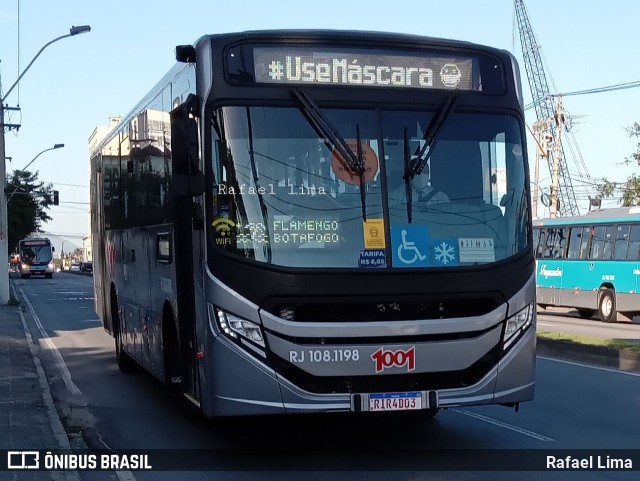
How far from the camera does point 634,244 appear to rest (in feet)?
88.8

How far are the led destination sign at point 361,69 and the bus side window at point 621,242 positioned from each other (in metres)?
20.2

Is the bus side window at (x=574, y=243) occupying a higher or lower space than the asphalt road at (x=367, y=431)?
higher

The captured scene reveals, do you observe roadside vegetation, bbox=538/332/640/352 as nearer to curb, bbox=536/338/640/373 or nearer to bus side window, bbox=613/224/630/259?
curb, bbox=536/338/640/373

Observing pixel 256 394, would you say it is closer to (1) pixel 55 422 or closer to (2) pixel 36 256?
(1) pixel 55 422

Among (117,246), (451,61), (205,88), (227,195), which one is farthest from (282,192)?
(117,246)

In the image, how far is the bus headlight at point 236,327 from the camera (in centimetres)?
793

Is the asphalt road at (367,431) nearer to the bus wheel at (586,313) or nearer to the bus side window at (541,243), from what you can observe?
the bus wheel at (586,313)

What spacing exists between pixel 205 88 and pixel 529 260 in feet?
10.2

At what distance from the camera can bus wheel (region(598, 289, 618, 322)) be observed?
92.0 feet

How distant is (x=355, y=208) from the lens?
8.11m

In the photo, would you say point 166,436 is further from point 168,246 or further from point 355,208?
point 355,208

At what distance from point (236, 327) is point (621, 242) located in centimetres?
2178

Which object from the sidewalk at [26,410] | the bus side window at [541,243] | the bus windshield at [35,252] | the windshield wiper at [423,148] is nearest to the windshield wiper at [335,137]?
the windshield wiper at [423,148]

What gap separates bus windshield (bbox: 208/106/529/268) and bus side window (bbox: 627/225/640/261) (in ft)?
65.0
